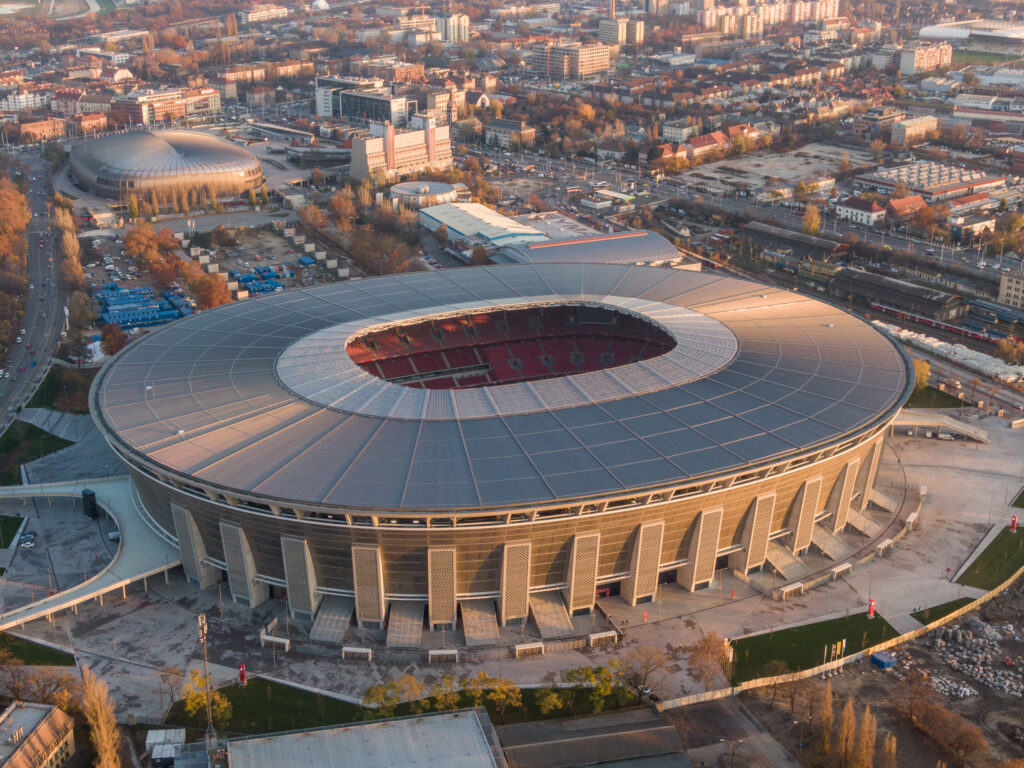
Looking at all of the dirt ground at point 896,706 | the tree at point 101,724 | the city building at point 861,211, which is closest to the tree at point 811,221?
the city building at point 861,211

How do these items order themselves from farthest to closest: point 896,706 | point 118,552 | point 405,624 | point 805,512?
point 805,512
point 118,552
point 405,624
point 896,706

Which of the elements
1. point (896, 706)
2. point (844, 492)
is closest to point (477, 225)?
point (844, 492)

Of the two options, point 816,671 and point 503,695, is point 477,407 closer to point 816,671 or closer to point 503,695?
point 503,695

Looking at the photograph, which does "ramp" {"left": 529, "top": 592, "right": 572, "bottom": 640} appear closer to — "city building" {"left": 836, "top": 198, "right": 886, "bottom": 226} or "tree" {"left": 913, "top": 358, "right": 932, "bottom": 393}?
"tree" {"left": 913, "top": 358, "right": 932, "bottom": 393}

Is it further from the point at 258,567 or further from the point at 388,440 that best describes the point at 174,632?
the point at 388,440

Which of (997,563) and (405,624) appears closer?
(405,624)

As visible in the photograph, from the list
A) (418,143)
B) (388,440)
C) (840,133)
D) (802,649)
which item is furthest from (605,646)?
(840,133)
